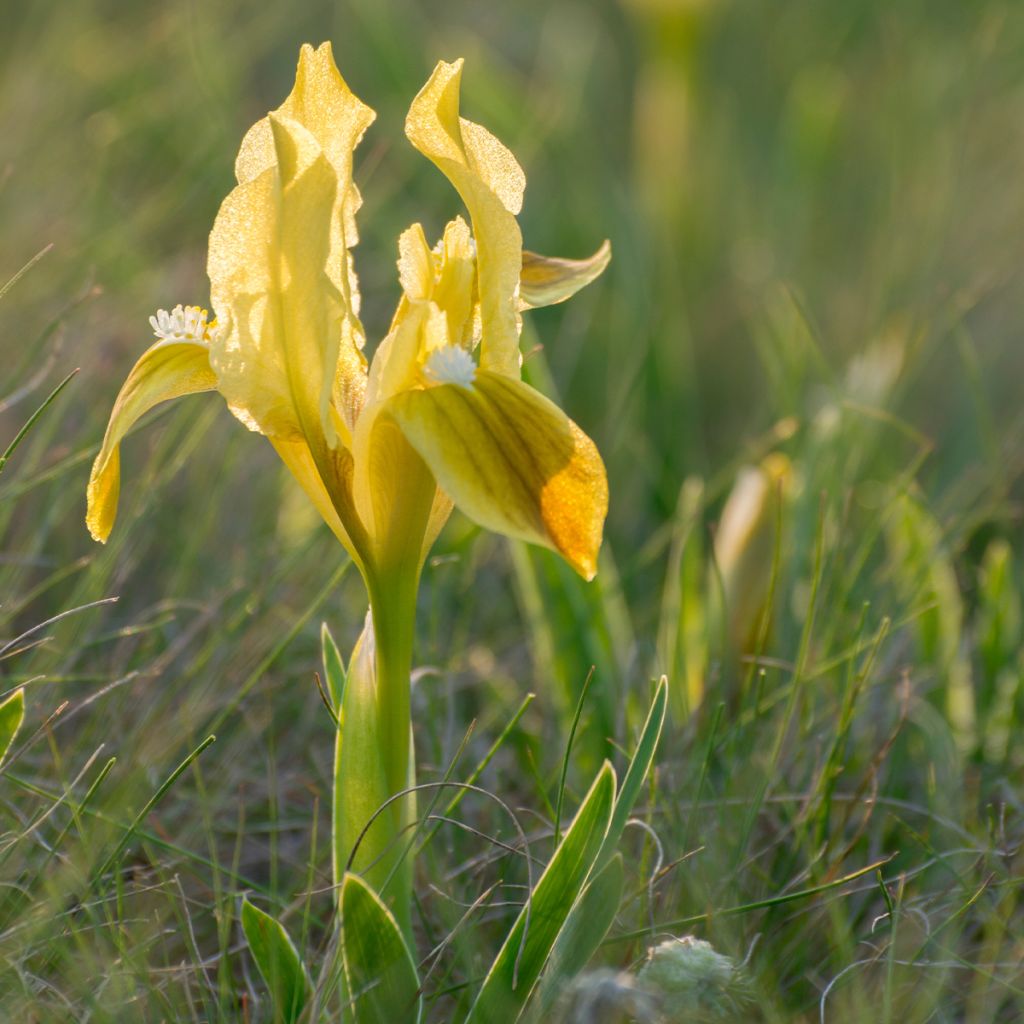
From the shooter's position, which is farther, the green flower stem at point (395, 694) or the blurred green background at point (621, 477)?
Result: the blurred green background at point (621, 477)

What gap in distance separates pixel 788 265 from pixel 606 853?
1.97 m

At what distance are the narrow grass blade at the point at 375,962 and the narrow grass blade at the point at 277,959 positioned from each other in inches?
1.5

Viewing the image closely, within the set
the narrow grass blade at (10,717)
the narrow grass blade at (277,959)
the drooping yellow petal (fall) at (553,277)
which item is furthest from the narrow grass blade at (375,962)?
the drooping yellow petal (fall) at (553,277)

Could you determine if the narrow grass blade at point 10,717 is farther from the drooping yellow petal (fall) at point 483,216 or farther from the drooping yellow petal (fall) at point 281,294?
the drooping yellow petal (fall) at point 483,216

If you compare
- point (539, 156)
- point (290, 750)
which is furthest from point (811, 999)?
point (539, 156)

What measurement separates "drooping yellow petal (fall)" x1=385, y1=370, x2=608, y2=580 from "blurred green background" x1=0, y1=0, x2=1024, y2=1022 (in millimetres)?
346

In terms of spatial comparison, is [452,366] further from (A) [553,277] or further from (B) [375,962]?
(B) [375,962]

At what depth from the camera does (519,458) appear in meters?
0.72

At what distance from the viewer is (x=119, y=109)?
7.67 ft

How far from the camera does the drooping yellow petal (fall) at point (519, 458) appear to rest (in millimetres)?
709

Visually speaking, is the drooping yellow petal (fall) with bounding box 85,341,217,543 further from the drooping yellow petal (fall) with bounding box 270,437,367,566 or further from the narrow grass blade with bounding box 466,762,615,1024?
the narrow grass blade with bounding box 466,762,615,1024

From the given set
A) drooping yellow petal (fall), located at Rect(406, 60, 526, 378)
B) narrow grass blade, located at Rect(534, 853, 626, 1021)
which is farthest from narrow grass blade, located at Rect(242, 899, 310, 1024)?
drooping yellow petal (fall), located at Rect(406, 60, 526, 378)

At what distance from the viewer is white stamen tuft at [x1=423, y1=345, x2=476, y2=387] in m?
0.72

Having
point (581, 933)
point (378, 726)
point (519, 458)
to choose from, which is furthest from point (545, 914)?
point (519, 458)
